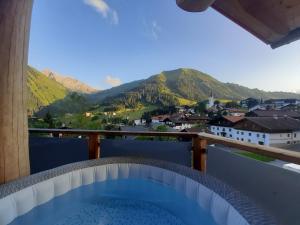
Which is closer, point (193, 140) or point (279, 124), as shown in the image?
point (193, 140)

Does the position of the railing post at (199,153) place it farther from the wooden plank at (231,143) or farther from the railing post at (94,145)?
the railing post at (94,145)

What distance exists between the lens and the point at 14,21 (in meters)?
2.48

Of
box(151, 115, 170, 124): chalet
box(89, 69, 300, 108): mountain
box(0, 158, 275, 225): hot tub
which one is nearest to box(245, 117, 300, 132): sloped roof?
box(0, 158, 275, 225): hot tub

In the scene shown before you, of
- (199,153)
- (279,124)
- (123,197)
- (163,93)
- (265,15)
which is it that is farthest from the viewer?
(163,93)

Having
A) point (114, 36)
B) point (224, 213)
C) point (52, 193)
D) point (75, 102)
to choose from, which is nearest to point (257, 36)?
point (224, 213)

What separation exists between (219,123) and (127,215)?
29.2 feet

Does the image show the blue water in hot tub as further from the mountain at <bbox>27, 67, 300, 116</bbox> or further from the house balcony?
the mountain at <bbox>27, 67, 300, 116</bbox>

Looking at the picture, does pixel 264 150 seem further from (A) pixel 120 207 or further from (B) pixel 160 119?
(B) pixel 160 119

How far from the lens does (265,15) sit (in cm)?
232

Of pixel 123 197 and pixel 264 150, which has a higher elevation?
pixel 264 150

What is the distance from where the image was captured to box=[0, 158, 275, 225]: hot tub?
6.66 feet

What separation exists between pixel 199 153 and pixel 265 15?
5.23 feet

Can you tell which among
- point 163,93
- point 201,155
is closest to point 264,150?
point 201,155

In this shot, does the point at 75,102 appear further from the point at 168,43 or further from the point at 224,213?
the point at 224,213
